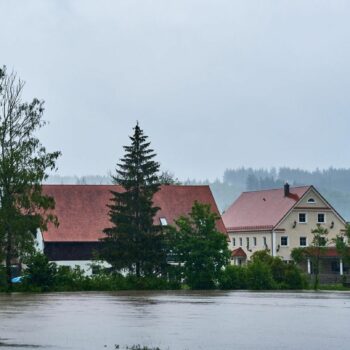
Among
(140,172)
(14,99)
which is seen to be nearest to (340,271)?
(140,172)

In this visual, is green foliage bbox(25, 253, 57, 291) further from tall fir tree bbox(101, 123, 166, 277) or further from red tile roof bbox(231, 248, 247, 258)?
red tile roof bbox(231, 248, 247, 258)

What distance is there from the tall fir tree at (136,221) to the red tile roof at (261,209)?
131 ft

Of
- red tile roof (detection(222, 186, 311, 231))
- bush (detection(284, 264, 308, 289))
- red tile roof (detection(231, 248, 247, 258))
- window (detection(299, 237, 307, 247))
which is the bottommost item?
bush (detection(284, 264, 308, 289))

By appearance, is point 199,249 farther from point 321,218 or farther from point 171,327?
point 321,218

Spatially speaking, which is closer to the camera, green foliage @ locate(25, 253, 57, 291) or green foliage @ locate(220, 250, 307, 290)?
green foliage @ locate(25, 253, 57, 291)

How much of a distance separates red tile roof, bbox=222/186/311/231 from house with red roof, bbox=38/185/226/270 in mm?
13442

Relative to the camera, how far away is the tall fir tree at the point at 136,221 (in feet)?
244

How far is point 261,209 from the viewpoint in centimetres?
12256

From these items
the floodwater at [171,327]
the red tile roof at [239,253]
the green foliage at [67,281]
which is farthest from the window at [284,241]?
the floodwater at [171,327]

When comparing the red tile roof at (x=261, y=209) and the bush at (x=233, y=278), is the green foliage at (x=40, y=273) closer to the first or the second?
the bush at (x=233, y=278)

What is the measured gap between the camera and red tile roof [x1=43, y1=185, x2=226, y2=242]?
96250mm

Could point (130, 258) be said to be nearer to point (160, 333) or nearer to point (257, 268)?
point (257, 268)

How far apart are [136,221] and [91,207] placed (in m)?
24.3

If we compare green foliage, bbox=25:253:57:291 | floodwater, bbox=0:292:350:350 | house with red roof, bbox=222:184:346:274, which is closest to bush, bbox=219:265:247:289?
green foliage, bbox=25:253:57:291
